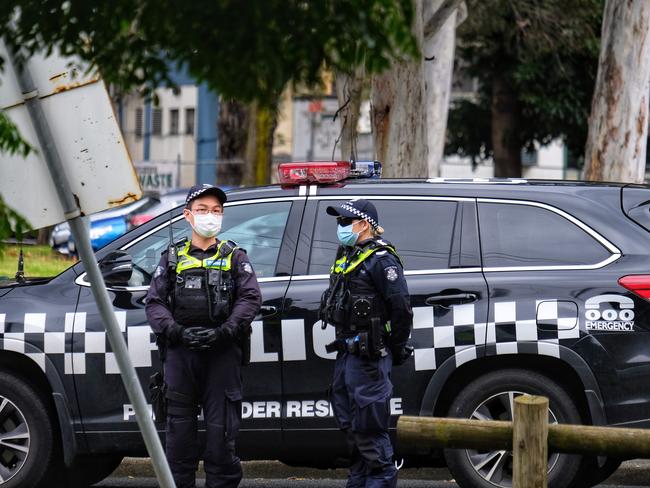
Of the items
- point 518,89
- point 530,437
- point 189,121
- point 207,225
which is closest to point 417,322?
point 207,225

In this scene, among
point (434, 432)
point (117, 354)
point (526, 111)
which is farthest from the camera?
point (526, 111)

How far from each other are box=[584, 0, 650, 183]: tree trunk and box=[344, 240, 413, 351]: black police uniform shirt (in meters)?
8.02

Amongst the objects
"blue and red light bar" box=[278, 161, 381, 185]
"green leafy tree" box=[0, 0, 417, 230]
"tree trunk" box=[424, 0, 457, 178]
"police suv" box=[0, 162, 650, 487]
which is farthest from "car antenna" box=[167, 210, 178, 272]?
"tree trunk" box=[424, 0, 457, 178]

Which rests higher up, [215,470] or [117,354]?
[117,354]

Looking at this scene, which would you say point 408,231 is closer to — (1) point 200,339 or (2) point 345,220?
(2) point 345,220

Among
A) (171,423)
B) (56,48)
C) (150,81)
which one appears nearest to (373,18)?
(150,81)

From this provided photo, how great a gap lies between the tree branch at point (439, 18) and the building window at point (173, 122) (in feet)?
114

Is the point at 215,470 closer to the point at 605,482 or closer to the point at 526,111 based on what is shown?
the point at 605,482

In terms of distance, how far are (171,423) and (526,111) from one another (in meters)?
26.1

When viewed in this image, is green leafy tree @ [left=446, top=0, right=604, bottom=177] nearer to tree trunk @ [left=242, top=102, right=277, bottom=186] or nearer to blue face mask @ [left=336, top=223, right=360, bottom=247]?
tree trunk @ [left=242, top=102, right=277, bottom=186]

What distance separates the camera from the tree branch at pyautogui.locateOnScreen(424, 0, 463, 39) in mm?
12742

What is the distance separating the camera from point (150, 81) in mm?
3244

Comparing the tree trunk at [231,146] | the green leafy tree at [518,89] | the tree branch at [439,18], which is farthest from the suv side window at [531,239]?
the tree trunk at [231,146]

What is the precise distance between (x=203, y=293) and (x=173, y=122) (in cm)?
4237
